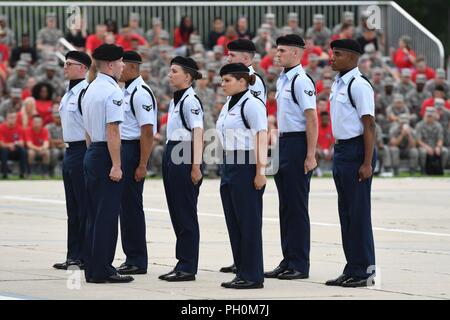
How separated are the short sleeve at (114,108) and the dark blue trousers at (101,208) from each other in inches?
10.9

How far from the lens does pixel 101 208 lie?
1298 centimetres

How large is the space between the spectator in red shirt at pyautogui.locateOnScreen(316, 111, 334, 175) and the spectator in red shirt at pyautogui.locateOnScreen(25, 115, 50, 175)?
594 cm

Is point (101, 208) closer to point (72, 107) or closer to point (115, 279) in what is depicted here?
point (115, 279)

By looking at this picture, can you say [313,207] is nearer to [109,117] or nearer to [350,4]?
[109,117]

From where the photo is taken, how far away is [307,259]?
13609 millimetres

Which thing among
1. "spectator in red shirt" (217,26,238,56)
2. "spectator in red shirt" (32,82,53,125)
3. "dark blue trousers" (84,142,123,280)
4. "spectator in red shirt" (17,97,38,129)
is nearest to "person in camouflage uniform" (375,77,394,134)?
"spectator in red shirt" (217,26,238,56)

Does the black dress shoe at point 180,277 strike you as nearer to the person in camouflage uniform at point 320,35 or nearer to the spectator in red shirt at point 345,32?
the spectator in red shirt at point 345,32

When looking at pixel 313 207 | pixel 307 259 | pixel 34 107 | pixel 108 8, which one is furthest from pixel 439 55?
pixel 307 259

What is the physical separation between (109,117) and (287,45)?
217 centimetres

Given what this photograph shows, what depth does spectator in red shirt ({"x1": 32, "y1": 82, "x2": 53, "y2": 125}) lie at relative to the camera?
29703 millimetres

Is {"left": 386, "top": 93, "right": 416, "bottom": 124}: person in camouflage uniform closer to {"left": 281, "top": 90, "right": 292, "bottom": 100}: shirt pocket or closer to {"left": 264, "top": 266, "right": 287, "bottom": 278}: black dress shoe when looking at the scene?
{"left": 281, "top": 90, "right": 292, "bottom": 100}: shirt pocket

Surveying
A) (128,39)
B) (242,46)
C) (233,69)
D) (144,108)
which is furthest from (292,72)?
(128,39)

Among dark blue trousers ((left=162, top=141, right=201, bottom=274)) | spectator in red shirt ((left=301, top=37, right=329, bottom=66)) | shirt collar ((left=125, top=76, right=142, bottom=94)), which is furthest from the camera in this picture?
spectator in red shirt ((left=301, top=37, right=329, bottom=66))

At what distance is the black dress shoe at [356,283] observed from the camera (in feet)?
41.6
